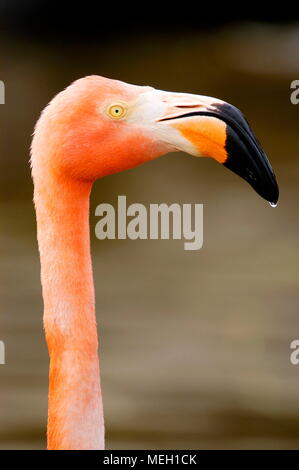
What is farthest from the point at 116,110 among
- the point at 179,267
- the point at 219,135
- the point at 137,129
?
the point at 179,267

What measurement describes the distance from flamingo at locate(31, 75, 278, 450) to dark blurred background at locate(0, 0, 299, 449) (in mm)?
931

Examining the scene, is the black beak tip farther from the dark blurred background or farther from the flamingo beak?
the dark blurred background

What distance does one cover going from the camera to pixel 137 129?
4.41 ft

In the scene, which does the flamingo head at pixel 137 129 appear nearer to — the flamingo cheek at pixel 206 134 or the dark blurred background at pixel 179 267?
the flamingo cheek at pixel 206 134

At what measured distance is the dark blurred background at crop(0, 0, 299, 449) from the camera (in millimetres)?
2430

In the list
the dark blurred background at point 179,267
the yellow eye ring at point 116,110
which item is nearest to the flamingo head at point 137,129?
the yellow eye ring at point 116,110

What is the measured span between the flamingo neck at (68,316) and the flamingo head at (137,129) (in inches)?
2.0

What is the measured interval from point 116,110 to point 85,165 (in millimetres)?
102

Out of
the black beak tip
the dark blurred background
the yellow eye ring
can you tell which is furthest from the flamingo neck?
the dark blurred background

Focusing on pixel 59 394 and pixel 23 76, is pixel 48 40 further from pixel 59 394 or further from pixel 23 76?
pixel 59 394

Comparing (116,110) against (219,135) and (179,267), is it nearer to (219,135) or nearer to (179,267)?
(219,135)

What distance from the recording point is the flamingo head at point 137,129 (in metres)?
1.32
